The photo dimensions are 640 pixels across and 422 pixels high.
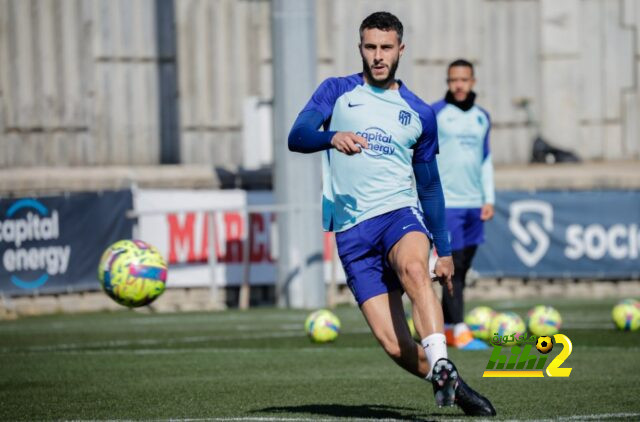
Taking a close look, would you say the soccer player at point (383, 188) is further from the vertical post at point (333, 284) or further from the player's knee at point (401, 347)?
the vertical post at point (333, 284)

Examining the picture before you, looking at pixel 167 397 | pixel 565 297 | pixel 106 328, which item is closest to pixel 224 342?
pixel 106 328

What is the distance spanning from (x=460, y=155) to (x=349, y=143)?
5933 millimetres

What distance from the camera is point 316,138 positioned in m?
7.83

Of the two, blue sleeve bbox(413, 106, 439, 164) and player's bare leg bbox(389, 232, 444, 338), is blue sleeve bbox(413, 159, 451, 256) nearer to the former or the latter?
blue sleeve bbox(413, 106, 439, 164)

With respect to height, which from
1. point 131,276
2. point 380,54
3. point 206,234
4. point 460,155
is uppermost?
point 380,54

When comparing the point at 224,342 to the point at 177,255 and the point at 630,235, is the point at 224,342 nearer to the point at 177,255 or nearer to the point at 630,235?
the point at 177,255

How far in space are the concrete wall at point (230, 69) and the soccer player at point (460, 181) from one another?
11491mm

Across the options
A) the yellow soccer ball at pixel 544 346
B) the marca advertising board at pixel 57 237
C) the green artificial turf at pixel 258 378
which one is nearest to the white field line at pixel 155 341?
the green artificial turf at pixel 258 378

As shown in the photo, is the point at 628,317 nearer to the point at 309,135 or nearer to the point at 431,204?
the point at 431,204

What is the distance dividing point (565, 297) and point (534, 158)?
5.63 metres

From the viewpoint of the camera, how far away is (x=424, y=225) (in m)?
8.34

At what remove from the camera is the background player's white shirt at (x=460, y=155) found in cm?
1329

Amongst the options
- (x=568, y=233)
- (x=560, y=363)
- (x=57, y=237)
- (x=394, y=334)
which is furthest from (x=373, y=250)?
(x=568, y=233)

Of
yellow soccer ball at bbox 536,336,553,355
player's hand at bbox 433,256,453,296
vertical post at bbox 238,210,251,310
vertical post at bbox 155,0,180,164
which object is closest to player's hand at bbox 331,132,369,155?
player's hand at bbox 433,256,453,296
